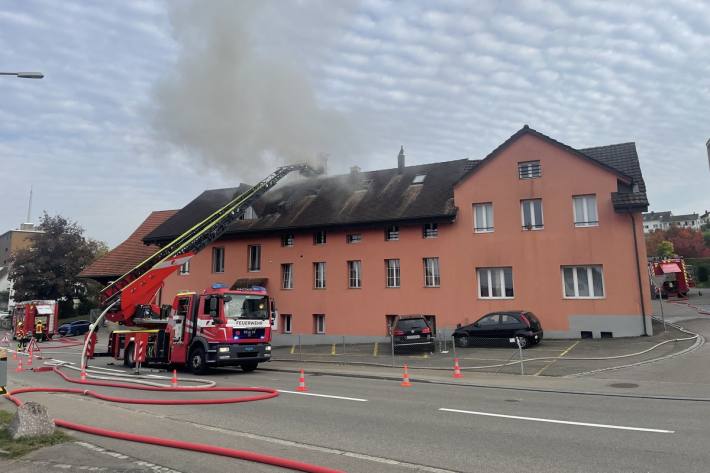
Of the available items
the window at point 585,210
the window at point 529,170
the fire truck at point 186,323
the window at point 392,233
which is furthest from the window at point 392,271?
the fire truck at point 186,323

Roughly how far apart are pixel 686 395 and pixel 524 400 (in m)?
3.45

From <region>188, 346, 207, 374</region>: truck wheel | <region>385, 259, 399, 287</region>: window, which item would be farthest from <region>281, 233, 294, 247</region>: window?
<region>188, 346, 207, 374</region>: truck wheel

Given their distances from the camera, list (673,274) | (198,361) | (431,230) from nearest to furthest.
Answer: (198,361) < (431,230) < (673,274)

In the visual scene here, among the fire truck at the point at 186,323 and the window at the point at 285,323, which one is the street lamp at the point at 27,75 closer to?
the fire truck at the point at 186,323

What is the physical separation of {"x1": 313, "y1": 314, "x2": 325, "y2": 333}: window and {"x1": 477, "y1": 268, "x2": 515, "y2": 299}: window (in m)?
8.35

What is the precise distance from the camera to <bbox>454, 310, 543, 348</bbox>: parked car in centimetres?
1862

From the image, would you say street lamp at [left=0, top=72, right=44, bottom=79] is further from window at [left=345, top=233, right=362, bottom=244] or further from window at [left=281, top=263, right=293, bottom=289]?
window at [left=281, top=263, right=293, bottom=289]

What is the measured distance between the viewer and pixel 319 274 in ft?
85.5

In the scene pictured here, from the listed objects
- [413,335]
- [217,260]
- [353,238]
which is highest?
[353,238]

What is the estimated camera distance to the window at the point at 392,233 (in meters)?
24.4

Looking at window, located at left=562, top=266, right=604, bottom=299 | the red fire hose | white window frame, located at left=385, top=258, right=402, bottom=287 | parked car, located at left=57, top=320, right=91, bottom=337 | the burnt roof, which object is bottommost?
the red fire hose

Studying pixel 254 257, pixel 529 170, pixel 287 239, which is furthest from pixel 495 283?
pixel 254 257

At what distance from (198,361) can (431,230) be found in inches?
505

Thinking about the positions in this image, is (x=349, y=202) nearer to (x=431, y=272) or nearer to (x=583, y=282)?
(x=431, y=272)
